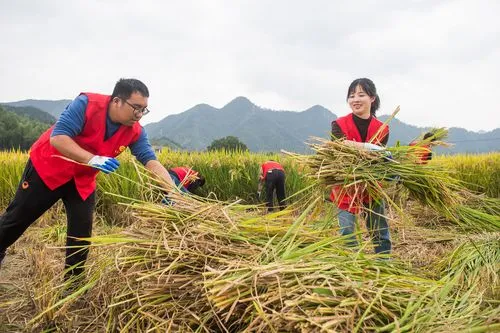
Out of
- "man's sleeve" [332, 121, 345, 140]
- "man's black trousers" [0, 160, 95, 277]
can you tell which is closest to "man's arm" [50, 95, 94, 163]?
"man's black trousers" [0, 160, 95, 277]

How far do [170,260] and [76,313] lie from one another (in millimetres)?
846

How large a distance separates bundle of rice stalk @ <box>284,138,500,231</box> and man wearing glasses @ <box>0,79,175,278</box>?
1.02 meters

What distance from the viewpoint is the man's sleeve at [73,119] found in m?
2.37

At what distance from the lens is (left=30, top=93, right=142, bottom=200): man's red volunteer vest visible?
2.47 meters

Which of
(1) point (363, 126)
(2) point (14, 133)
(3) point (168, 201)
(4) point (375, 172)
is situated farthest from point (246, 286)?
(2) point (14, 133)

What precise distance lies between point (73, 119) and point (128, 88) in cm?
39

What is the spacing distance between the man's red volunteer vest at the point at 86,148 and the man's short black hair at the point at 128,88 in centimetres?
10

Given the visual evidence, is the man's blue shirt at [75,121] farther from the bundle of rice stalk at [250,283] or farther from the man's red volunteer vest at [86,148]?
the bundle of rice stalk at [250,283]

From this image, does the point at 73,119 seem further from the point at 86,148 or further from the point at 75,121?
the point at 86,148

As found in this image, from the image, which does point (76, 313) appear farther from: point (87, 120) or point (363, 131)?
point (363, 131)

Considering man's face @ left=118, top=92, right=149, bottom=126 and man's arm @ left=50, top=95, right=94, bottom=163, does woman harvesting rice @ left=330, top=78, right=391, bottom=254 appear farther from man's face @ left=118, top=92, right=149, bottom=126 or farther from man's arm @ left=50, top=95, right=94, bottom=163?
man's arm @ left=50, top=95, right=94, bottom=163

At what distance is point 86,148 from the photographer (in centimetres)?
260

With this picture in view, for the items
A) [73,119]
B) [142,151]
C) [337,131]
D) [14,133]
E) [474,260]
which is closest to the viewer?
[73,119]

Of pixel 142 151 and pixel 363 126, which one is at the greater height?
pixel 363 126
